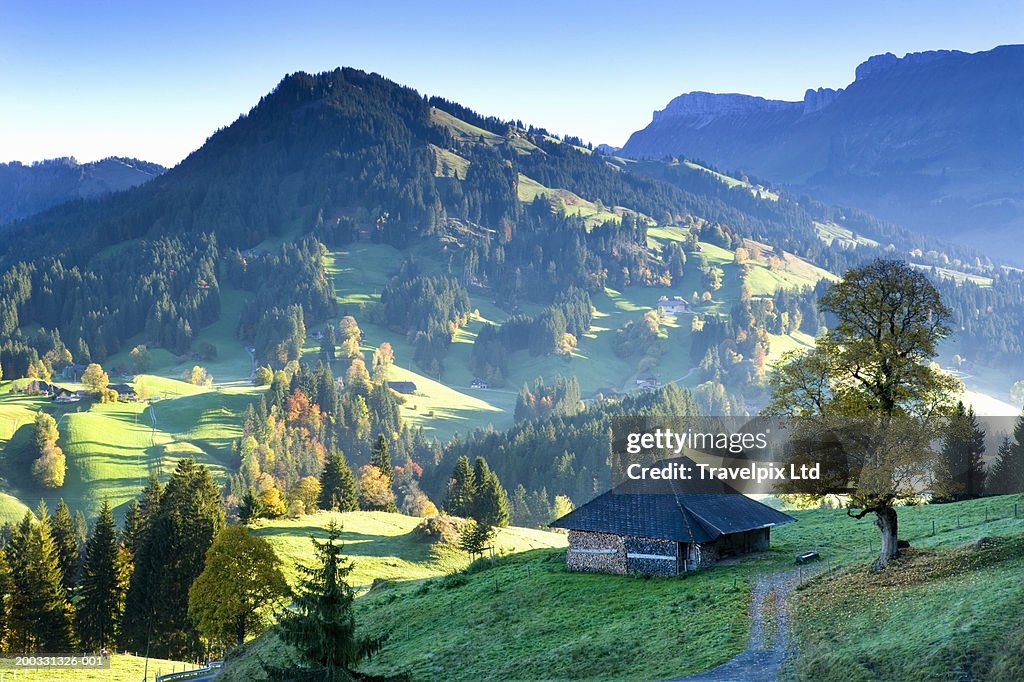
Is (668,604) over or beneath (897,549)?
beneath

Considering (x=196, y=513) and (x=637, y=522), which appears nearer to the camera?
(x=637, y=522)

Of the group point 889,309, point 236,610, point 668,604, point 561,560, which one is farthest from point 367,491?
point 889,309

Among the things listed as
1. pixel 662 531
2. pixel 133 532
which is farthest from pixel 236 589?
pixel 133 532

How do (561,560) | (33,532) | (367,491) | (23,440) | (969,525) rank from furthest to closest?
(23,440)
(367,491)
(33,532)
(561,560)
(969,525)

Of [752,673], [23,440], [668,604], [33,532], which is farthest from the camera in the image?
[23,440]

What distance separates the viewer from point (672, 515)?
5219 cm

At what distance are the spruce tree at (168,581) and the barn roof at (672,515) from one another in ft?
127

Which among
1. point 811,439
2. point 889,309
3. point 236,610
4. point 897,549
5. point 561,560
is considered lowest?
point 236,610

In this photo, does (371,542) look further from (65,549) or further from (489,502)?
(65,549)

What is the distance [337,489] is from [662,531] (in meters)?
71.9

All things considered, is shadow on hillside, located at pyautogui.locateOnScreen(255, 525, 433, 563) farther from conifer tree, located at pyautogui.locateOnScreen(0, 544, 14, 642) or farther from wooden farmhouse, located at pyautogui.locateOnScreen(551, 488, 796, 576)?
wooden farmhouse, located at pyautogui.locateOnScreen(551, 488, 796, 576)

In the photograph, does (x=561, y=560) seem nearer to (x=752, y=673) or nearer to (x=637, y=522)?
(x=637, y=522)

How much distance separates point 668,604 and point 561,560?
15.9 m

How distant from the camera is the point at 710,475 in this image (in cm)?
5903
